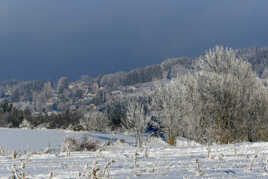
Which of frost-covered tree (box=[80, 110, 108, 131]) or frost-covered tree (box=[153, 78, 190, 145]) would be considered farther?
frost-covered tree (box=[80, 110, 108, 131])

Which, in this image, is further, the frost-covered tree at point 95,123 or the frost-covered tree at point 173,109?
the frost-covered tree at point 95,123

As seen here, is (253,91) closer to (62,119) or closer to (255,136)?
(255,136)

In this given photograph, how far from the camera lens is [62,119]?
254 ft

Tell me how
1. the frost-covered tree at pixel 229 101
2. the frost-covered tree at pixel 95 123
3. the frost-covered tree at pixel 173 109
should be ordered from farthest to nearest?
the frost-covered tree at pixel 95 123
the frost-covered tree at pixel 173 109
the frost-covered tree at pixel 229 101

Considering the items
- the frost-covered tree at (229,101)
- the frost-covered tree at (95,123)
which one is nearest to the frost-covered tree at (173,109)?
the frost-covered tree at (229,101)

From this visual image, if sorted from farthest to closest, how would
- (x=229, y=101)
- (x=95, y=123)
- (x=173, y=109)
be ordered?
(x=95, y=123) < (x=173, y=109) < (x=229, y=101)

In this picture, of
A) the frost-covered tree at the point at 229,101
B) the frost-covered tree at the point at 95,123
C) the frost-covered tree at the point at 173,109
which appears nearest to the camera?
the frost-covered tree at the point at 229,101

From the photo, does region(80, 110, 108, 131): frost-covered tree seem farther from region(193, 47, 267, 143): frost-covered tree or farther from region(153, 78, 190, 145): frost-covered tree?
region(193, 47, 267, 143): frost-covered tree

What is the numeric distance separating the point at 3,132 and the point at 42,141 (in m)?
3.22

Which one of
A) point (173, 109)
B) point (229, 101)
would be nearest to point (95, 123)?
point (173, 109)

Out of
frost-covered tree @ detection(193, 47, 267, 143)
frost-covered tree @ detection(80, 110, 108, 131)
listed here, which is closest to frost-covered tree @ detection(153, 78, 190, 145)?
frost-covered tree @ detection(193, 47, 267, 143)

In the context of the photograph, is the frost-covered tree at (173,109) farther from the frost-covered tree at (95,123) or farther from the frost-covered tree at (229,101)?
the frost-covered tree at (95,123)

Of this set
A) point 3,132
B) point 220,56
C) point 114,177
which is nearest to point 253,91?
point 220,56

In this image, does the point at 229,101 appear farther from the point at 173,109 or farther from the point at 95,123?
the point at 95,123
